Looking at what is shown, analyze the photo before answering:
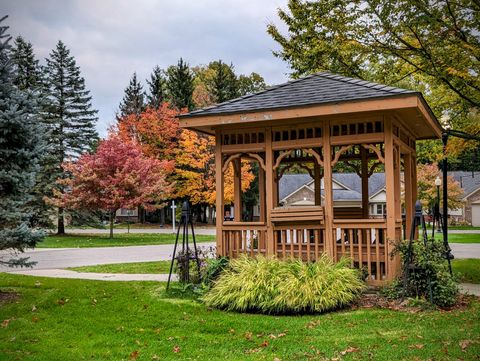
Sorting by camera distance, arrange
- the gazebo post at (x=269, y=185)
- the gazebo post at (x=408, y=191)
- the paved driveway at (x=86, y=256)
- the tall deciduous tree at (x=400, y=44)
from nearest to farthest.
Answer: the gazebo post at (x=269, y=185) < the tall deciduous tree at (x=400, y=44) < the gazebo post at (x=408, y=191) < the paved driveway at (x=86, y=256)

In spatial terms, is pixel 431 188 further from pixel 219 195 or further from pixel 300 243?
pixel 300 243

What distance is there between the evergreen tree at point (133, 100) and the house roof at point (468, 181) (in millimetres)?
28037

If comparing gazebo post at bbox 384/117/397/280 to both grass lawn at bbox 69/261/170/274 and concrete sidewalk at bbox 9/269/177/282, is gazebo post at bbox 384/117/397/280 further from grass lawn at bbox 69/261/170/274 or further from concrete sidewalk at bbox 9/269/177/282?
grass lawn at bbox 69/261/170/274

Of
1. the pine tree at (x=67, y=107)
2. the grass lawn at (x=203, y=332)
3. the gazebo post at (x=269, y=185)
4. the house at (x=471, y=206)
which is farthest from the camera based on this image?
the house at (x=471, y=206)

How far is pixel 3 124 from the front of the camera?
7.98 meters

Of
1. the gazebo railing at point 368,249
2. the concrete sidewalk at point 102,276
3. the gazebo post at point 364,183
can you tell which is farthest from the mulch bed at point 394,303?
the concrete sidewalk at point 102,276

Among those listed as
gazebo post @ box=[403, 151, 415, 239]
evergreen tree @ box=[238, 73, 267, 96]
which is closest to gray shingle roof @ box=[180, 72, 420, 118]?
gazebo post @ box=[403, 151, 415, 239]

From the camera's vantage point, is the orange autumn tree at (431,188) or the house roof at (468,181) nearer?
the orange autumn tree at (431,188)

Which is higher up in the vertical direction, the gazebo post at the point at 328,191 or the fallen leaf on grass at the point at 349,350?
the gazebo post at the point at 328,191

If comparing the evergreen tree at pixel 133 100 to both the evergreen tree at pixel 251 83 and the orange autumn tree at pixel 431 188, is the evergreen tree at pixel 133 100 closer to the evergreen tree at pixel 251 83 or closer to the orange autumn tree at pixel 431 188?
the evergreen tree at pixel 251 83

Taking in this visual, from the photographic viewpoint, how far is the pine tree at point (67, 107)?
2953 cm

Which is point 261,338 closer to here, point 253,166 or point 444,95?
point 444,95

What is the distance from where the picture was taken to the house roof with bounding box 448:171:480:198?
47244 millimetres

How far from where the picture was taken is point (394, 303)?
25.3ft
